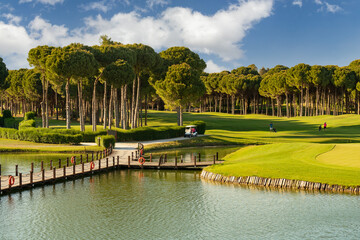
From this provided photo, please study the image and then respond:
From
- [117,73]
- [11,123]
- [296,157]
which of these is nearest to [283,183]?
[296,157]

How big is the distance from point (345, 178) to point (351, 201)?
364 centimetres

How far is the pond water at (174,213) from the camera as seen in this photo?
66.0 feet

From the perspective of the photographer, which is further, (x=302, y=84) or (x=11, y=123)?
(x=302, y=84)

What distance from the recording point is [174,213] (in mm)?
23938

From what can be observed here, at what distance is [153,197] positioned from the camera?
93.8 feet

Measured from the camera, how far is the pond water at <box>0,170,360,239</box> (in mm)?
20109

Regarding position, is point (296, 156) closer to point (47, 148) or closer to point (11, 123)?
point (47, 148)

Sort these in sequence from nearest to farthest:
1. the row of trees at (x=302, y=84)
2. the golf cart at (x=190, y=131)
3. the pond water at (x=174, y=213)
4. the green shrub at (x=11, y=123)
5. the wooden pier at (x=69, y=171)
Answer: the pond water at (x=174, y=213) < the wooden pier at (x=69, y=171) < the golf cart at (x=190, y=131) < the green shrub at (x=11, y=123) < the row of trees at (x=302, y=84)

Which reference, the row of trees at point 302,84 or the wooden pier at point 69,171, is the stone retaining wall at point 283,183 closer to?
the wooden pier at point 69,171

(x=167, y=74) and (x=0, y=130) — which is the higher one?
(x=167, y=74)

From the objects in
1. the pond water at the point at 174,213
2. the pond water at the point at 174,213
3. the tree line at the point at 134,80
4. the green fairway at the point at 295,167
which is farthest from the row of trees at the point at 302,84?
the pond water at the point at 174,213

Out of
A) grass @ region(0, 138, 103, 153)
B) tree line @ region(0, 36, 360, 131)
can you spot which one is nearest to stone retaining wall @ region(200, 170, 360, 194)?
grass @ region(0, 138, 103, 153)

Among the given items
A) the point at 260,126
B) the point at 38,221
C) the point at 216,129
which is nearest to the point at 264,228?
the point at 38,221

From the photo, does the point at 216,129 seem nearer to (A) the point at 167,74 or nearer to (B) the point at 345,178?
(A) the point at 167,74
